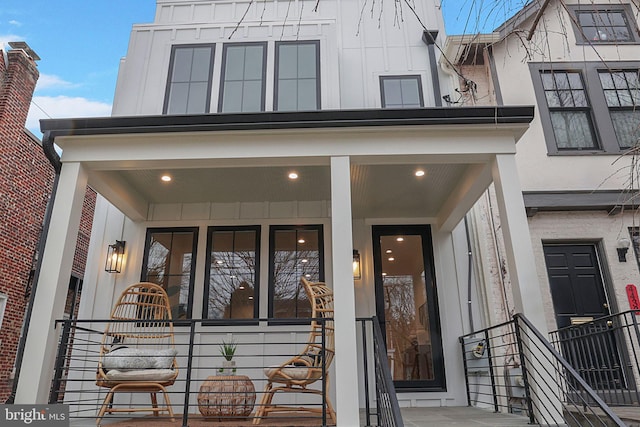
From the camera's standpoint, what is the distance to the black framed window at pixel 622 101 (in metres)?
6.01

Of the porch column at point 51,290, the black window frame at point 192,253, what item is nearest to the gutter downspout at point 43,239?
the porch column at point 51,290

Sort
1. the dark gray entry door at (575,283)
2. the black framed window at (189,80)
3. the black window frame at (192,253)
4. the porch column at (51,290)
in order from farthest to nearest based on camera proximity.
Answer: the black framed window at (189,80), the black window frame at (192,253), the dark gray entry door at (575,283), the porch column at (51,290)

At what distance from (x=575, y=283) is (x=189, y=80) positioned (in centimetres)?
600

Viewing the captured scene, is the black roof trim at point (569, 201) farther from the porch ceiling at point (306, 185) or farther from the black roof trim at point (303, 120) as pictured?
the black roof trim at point (303, 120)

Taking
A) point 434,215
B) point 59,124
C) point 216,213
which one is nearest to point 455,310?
point 434,215

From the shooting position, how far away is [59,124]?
401 cm

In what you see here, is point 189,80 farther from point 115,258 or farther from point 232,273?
point 232,273

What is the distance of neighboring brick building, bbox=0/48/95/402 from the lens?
8539 millimetres

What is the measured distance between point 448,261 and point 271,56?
3907 millimetres

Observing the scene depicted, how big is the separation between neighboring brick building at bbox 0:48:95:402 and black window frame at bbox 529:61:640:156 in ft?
32.6

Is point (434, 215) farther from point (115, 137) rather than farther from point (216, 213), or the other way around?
point (115, 137)

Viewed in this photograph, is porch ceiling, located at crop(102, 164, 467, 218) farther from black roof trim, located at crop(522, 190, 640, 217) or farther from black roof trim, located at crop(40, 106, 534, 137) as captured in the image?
black roof trim, located at crop(522, 190, 640, 217)

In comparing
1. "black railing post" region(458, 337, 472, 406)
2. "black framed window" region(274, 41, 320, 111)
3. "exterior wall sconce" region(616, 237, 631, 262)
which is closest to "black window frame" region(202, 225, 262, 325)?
"black framed window" region(274, 41, 320, 111)

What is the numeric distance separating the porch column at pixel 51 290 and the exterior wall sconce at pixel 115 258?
1.63 meters
